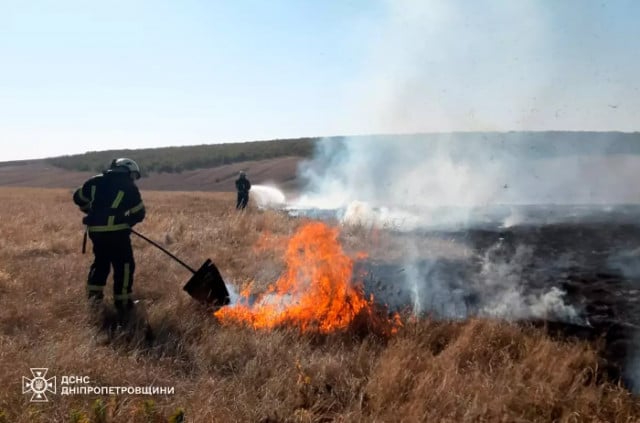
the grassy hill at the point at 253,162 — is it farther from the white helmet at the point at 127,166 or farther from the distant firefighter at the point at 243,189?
the white helmet at the point at 127,166

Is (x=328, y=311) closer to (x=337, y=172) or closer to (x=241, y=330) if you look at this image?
(x=241, y=330)

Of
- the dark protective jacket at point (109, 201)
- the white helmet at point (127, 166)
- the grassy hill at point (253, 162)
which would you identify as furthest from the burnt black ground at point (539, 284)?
the grassy hill at point (253, 162)

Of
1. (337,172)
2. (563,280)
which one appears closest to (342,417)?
(563,280)

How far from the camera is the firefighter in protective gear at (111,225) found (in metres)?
6.00

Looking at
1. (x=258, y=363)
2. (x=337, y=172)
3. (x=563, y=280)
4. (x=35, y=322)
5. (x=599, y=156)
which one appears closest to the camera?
(x=258, y=363)

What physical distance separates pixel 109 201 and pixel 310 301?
9.74ft

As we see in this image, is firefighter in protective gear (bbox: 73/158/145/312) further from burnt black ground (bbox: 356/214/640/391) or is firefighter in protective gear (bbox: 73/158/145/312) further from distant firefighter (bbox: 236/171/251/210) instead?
distant firefighter (bbox: 236/171/251/210)

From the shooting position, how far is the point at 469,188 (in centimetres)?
3256

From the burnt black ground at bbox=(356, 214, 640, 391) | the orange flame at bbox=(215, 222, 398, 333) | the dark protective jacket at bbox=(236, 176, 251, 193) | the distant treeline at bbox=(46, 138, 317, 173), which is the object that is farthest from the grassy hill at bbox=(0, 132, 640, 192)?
the orange flame at bbox=(215, 222, 398, 333)

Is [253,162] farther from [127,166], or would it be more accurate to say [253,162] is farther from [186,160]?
[127,166]

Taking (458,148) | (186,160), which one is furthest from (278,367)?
(186,160)

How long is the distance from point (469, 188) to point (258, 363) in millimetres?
30304

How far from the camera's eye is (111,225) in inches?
237

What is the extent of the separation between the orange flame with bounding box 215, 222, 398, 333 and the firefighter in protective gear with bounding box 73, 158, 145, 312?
1317 millimetres
